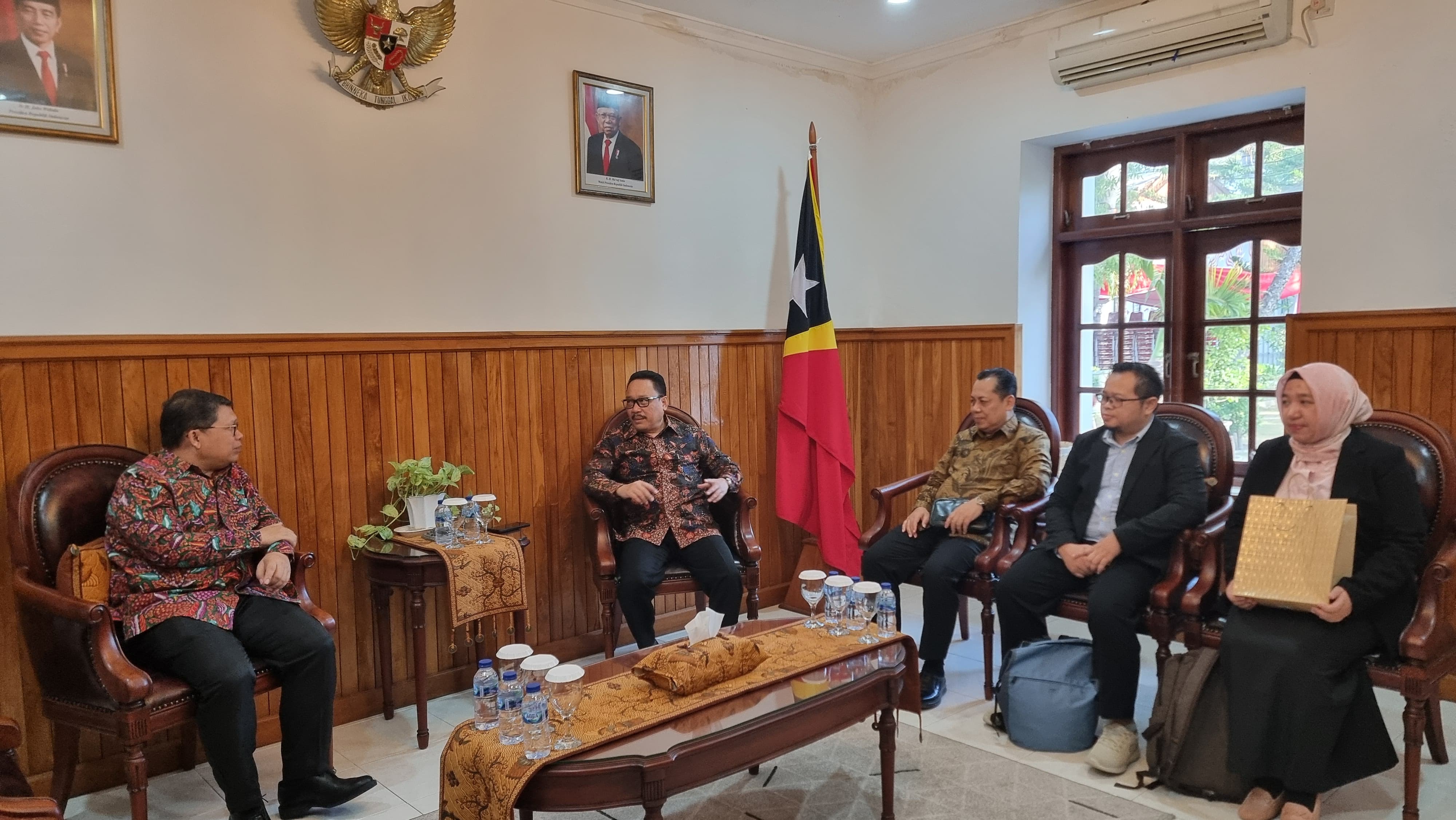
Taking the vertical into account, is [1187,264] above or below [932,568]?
above

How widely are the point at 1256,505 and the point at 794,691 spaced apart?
1443 mm

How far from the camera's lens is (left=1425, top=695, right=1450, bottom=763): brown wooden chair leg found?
111 inches

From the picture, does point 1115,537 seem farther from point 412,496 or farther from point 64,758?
point 64,758

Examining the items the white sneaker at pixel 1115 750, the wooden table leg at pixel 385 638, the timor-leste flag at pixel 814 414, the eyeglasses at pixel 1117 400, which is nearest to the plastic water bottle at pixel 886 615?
the white sneaker at pixel 1115 750

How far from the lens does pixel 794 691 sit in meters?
2.27

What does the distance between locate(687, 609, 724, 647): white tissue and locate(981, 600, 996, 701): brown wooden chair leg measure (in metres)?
1.32

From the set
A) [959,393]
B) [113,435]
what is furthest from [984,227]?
[113,435]

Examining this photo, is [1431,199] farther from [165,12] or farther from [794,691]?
[165,12]

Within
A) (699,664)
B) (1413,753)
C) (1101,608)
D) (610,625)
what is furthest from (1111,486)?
(610,625)

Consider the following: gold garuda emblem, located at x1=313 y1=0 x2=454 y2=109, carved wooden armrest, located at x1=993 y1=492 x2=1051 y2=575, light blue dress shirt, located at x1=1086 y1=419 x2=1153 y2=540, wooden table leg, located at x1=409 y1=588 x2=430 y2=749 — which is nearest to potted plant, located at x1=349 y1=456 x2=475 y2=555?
wooden table leg, located at x1=409 y1=588 x2=430 y2=749

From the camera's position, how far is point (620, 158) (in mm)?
3979

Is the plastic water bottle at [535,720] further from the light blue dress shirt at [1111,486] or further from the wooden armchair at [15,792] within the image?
the light blue dress shirt at [1111,486]

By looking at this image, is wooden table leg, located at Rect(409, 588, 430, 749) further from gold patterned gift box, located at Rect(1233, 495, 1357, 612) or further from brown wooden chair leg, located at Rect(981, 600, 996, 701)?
gold patterned gift box, located at Rect(1233, 495, 1357, 612)

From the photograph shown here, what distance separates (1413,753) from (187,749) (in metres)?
3.41
